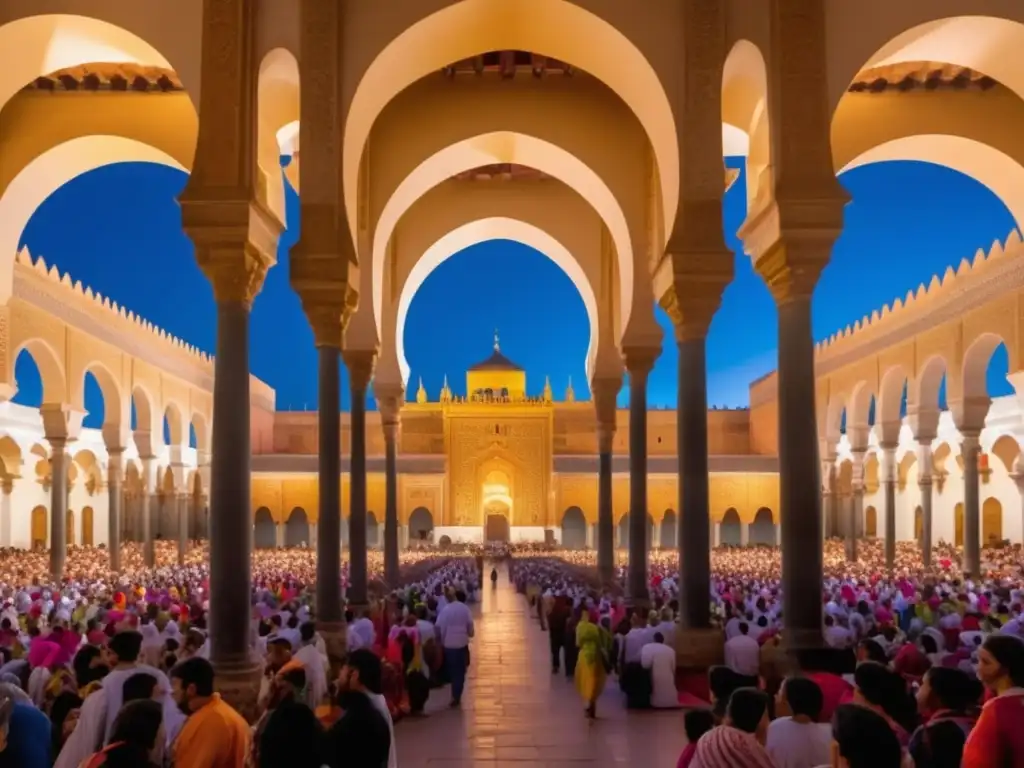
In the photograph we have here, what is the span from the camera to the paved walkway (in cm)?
Result: 590

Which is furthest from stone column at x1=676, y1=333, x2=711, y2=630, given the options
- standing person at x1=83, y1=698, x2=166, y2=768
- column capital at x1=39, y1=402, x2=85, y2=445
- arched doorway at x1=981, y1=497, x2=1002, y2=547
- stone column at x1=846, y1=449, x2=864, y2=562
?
arched doorway at x1=981, y1=497, x2=1002, y2=547

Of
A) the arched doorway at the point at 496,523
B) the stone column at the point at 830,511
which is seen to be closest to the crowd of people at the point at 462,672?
the stone column at the point at 830,511

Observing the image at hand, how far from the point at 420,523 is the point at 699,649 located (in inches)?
1056

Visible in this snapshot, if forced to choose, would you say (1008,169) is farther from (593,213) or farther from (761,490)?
(761,490)

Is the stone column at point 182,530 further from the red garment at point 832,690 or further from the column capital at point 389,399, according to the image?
the red garment at point 832,690

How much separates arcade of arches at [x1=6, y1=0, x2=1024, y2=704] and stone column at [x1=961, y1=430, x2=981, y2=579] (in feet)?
0.14

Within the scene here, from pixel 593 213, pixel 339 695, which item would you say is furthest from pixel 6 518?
pixel 339 695

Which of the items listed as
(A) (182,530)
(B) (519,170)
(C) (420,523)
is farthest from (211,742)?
(C) (420,523)

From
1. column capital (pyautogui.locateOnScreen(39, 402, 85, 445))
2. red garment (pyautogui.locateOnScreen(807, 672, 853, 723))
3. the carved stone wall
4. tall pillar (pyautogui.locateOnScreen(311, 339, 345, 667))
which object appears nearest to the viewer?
red garment (pyautogui.locateOnScreen(807, 672, 853, 723))

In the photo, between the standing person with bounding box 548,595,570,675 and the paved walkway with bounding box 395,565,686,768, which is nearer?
the paved walkway with bounding box 395,565,686,768

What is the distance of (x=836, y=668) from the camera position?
589 cm

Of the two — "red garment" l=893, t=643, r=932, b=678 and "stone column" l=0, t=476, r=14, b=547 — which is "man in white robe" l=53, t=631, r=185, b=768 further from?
"stone column" l=0, t=476, r=14, b=547

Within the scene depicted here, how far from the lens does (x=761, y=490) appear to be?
34.0m

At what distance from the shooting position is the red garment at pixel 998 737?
2648 mm
